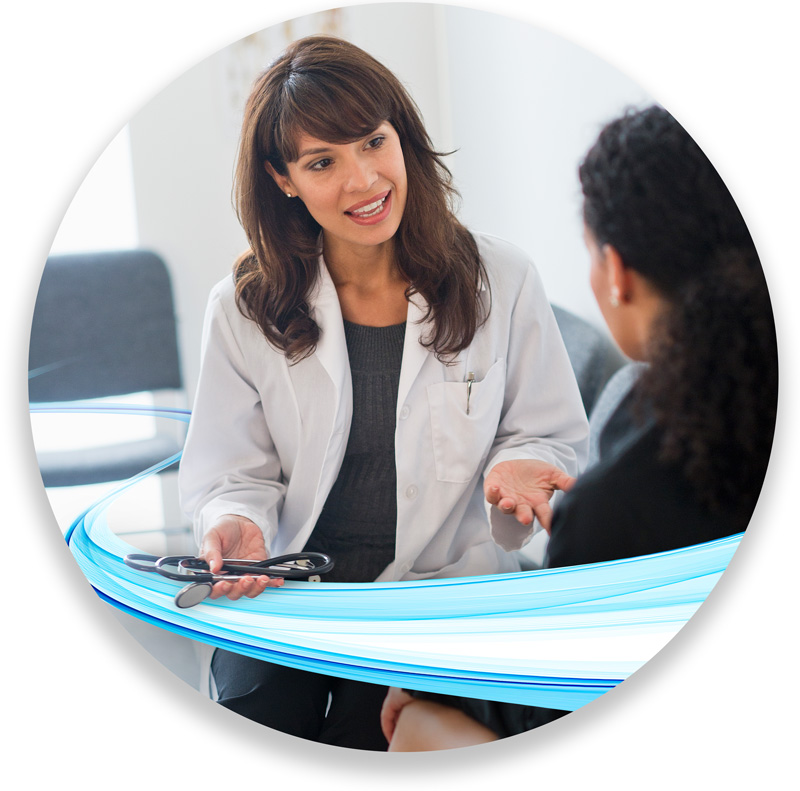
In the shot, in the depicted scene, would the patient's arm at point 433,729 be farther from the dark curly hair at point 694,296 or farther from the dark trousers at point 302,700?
the dark curly hair at point 694,296

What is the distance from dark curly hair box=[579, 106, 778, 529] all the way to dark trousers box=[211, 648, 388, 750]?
1.81 ft

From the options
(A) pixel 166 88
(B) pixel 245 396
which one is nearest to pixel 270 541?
(B) pixel 245 396

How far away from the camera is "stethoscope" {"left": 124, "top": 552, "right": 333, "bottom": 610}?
1034 millimetres

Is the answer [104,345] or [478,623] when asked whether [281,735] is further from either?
[104,345]

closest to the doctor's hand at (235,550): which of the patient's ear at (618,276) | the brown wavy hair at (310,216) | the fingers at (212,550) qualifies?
the fingers at (212,550)

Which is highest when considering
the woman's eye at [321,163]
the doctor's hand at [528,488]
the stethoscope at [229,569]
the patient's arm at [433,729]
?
the woman's eye at [321,163]

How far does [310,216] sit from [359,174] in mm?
86

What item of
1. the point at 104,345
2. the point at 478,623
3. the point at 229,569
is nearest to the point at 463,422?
the point at 478,623

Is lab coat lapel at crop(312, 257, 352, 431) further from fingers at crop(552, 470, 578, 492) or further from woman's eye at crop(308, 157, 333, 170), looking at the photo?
fingers at crop(552, 470, 578, 492)

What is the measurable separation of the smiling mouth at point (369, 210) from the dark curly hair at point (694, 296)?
10.5 inches

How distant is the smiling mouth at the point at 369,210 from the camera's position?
99 cm

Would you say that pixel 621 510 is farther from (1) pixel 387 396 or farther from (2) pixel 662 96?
(2) pixel 662 96

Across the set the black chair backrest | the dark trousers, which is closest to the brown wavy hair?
the black chair backrest

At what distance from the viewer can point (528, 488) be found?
1.01m
